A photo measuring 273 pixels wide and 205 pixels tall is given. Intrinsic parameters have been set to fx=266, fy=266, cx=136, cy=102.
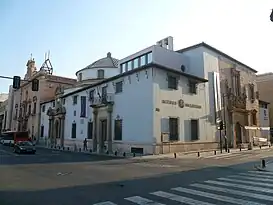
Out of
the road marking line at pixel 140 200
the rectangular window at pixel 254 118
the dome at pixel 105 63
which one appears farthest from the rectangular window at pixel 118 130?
the rectangular window at pixel 254 118

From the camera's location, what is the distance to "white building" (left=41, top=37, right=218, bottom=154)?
26.3m

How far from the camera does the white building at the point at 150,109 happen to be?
86.3 feet

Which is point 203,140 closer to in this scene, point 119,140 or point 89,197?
point 119,140

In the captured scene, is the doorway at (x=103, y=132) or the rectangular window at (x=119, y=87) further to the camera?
the doorway at (x=103, y=132)

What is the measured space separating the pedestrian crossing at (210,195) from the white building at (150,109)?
15925mm

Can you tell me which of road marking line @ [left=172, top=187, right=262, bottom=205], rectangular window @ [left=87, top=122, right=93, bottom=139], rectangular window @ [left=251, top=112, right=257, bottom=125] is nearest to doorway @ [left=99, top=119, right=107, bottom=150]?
rectangular window @ [left=87, top=122, right=93, bottom=139]

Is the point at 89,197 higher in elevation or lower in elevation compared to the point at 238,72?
lower

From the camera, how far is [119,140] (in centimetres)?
2950

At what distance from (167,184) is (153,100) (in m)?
16.3

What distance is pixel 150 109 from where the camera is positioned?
85.0 ft

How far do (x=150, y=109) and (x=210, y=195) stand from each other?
1817cm

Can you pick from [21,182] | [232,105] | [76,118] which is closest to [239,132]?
[232,105]

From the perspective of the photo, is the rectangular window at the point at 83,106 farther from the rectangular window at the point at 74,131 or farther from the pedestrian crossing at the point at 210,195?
the pedestrian crossing at the point at 210,195

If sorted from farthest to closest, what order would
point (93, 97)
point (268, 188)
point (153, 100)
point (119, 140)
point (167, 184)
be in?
point (93, 97) < point (119, 140) < point (153, 100) < point (167, 184) < point (268, 188)
